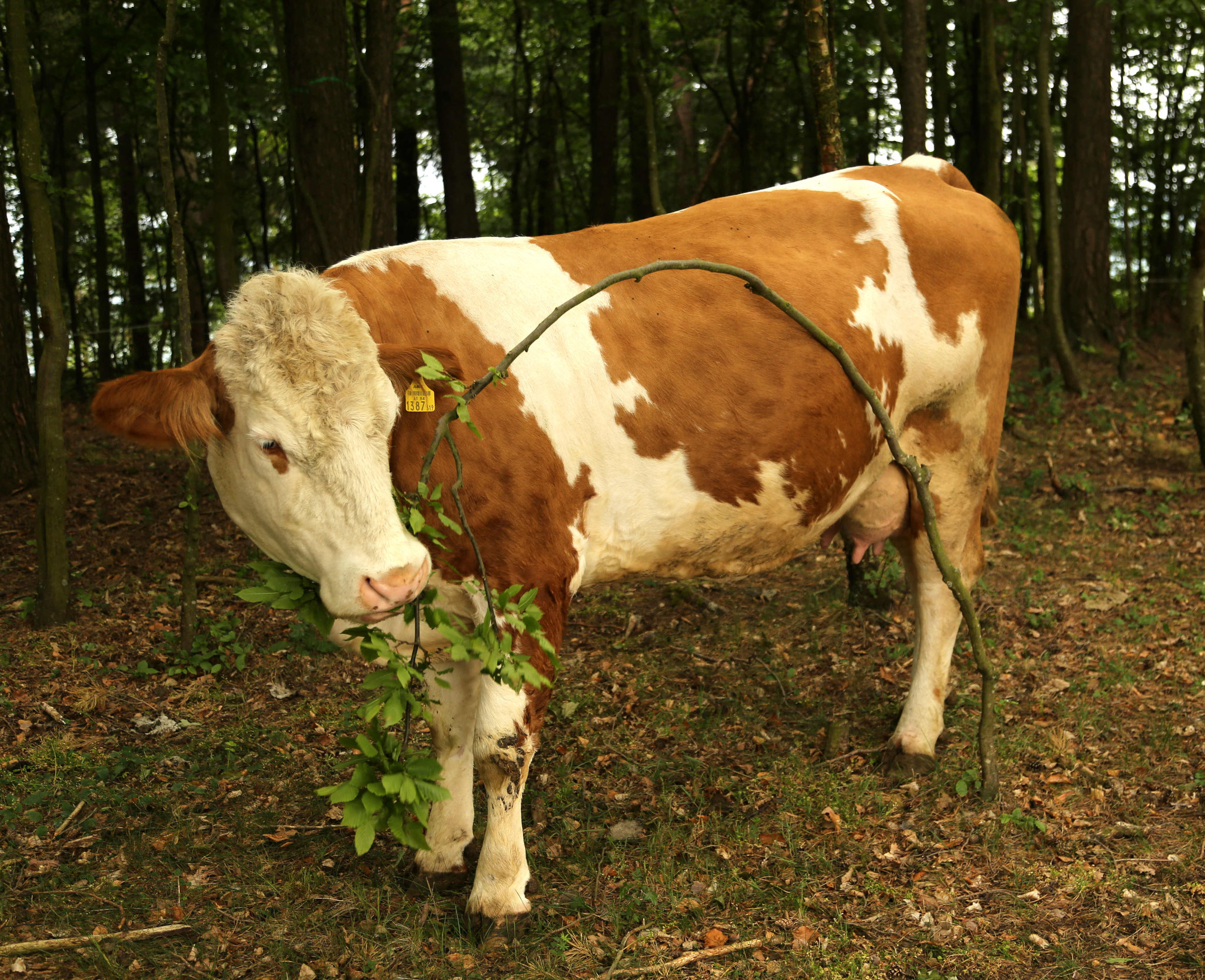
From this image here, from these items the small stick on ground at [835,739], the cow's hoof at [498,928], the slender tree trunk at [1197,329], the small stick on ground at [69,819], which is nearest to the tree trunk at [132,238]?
the small stick on ground at [69,819]

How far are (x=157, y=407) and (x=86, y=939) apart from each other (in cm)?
171

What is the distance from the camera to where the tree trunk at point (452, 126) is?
36.7 ft

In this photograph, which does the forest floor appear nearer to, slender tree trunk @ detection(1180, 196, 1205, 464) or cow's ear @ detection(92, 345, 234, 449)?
slender tree trunk @ detection(1180, 196, 1205, 464)

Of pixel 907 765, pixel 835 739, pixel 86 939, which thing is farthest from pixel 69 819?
pixel 907 765

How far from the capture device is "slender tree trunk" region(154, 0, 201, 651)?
5.02 metres

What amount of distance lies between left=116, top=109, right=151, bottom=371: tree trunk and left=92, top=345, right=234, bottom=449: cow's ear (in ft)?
33.9

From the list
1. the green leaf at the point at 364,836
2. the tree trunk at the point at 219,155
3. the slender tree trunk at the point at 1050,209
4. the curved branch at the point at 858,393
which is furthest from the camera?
the slender tree trunk at the point at 1050,209

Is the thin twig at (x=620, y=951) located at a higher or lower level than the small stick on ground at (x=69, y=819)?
lower

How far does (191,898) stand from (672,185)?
46.9ft

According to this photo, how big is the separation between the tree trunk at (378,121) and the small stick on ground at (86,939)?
4.33 meters

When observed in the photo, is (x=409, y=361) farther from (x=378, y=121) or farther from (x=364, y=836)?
(x=378, y=121)

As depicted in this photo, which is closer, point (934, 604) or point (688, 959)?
point (688, 959)

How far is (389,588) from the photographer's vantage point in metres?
2.86

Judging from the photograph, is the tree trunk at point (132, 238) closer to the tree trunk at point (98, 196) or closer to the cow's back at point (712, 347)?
the tree trunk at point (98, 196)
